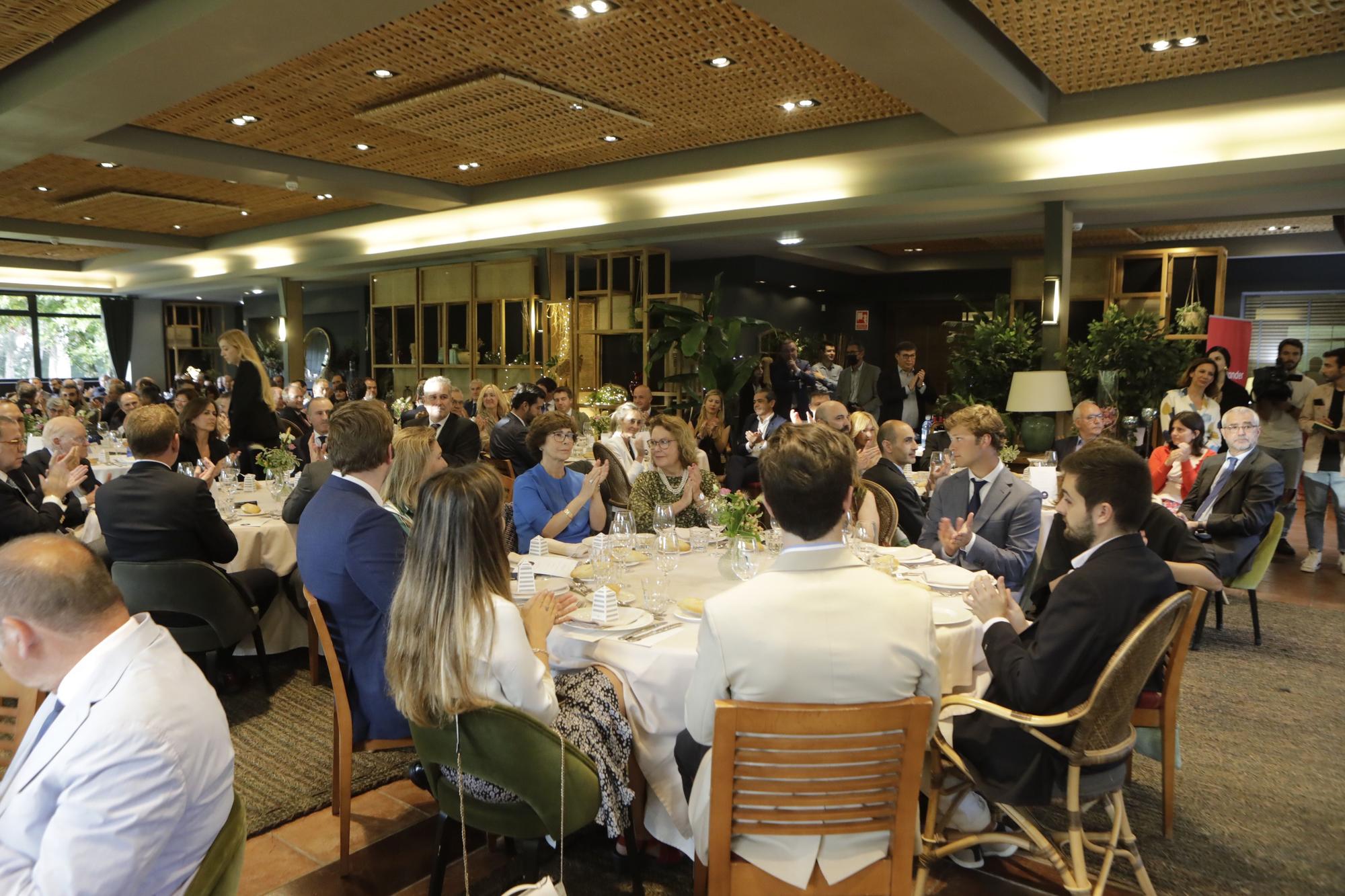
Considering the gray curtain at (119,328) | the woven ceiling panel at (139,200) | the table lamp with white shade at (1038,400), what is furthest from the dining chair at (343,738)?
the gray curtain at (119,328)

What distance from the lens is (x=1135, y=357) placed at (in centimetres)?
754

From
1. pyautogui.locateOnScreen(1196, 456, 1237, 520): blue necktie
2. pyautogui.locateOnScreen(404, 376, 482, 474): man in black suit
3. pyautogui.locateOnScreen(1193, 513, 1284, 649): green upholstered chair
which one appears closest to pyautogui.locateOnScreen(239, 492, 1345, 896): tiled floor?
pyautogui.locateOnScreen(1193, 513, 1284, 649): green upholstered chair

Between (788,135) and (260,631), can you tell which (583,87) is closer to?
(788,135)

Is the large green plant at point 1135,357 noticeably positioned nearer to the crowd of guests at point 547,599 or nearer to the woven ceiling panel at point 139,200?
the crowd of guests at point 547,599

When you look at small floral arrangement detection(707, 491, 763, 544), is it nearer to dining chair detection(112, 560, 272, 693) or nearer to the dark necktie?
the dark necktie

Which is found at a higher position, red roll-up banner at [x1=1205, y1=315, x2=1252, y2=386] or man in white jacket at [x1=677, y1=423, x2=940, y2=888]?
red roll-up banner at [x1=1205, y1=315, x2=1252, y2=386]

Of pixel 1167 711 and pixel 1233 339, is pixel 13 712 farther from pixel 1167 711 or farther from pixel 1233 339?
pixel 1233 339

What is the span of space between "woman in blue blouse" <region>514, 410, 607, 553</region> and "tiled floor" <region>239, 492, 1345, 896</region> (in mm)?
1264

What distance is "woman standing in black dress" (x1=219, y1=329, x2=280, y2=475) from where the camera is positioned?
6.89 metres

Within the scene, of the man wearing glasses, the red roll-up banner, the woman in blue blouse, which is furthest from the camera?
the red roll-up banner

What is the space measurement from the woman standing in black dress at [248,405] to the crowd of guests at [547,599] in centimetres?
176

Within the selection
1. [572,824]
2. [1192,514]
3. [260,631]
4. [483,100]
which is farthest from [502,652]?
[483,100]

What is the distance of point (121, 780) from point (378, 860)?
1.77m

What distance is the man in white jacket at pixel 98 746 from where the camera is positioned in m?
1.35
